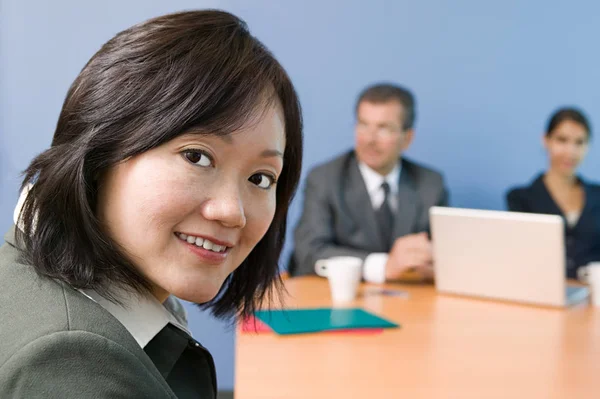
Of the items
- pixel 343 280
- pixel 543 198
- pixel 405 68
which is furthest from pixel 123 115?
pixel 405 68

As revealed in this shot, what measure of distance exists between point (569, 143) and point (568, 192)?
271mm

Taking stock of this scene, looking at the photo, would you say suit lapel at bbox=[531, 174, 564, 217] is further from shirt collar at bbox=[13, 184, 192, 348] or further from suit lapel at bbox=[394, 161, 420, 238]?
shirt collar at bbox=[13, 184, 192, 348]

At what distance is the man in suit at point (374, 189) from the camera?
11.1 feet

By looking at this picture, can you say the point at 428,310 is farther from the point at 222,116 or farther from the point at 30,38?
the point at 30,38

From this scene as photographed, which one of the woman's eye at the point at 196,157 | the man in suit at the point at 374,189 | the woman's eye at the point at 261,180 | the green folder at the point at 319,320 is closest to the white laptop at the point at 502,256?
the green folder at the point at 319,320

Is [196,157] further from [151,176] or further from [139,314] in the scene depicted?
[139,314]

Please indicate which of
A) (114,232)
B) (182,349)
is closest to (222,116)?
(114,232)

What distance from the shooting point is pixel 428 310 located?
2.36 meters

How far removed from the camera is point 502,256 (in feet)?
8.07

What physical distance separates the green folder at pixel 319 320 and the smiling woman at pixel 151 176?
3.48ft

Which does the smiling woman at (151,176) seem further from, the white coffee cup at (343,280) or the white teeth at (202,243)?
the white coffee cup at (343,280)

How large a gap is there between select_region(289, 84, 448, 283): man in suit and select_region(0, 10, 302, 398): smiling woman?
229 cm

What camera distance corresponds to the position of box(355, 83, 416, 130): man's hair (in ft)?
11.7

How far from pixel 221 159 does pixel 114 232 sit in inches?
6.3
